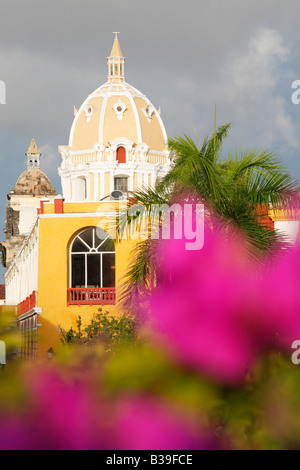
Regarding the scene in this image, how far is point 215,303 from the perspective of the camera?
4.89 meters

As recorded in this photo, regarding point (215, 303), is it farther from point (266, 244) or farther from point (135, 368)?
point (266, 244)

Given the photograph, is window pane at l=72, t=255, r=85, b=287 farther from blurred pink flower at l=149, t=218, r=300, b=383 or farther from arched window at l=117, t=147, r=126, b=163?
arched window at l=117, t=147, r=126, b=163

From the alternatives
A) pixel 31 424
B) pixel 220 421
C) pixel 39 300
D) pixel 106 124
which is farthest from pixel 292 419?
pixel 106 124

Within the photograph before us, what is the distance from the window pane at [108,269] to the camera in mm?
25406

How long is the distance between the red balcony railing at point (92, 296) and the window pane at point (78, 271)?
642 mm

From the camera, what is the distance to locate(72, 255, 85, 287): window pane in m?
25.5

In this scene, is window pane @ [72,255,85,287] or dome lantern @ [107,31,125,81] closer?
window pane @ [72,255,85,287]

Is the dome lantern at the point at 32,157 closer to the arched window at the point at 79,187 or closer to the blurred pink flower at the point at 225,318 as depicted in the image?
the arched window at the point at 79,187

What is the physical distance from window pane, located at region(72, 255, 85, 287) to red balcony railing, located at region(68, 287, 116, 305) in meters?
0.64

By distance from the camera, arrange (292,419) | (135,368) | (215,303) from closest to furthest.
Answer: (135,368) → (292,419) → (215,303)

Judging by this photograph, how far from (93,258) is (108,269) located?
60 centimetres

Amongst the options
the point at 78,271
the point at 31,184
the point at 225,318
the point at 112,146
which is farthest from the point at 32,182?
the point at 225,318

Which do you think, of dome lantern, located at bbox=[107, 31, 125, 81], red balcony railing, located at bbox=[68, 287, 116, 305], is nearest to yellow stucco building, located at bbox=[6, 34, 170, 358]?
red balcony railing, located at bbox=[68, 287, 116, 305]
